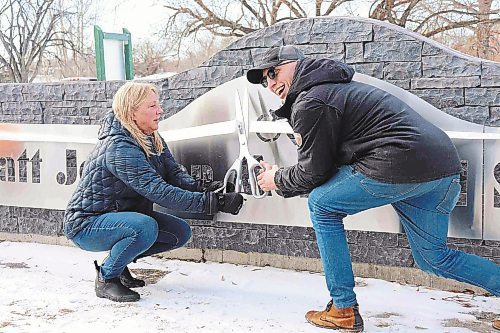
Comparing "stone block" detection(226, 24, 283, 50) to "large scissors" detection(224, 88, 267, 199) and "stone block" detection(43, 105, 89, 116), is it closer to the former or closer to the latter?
"large scissors" detection(224, 88, 267, 199)

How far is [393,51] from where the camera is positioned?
13.8ft

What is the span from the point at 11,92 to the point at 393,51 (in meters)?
2.93

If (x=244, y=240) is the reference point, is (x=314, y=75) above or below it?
above

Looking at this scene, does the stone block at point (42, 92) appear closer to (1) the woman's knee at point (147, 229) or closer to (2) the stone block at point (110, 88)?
(2) the stone block at point (110, 88)

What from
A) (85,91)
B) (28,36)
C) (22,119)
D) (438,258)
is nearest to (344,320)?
(438,258)

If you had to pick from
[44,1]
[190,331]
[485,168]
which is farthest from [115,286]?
[44,1]

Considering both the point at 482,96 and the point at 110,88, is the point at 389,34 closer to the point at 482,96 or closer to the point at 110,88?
the point at 482,96

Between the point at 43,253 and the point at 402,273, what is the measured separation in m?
2.55

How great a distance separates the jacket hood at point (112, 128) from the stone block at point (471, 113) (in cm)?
182

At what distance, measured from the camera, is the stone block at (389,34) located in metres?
4.17

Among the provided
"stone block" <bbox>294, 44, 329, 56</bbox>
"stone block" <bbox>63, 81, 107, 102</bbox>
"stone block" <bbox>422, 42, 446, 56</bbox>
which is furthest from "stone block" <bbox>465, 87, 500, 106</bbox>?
"stone block" <bbox>63, 81, 107, 102</bbox>

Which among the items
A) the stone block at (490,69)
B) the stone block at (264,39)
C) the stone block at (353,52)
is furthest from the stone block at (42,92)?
the stone block at (490,69)

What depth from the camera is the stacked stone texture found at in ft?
13.2

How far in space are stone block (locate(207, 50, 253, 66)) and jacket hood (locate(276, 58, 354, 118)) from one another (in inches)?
51.4
